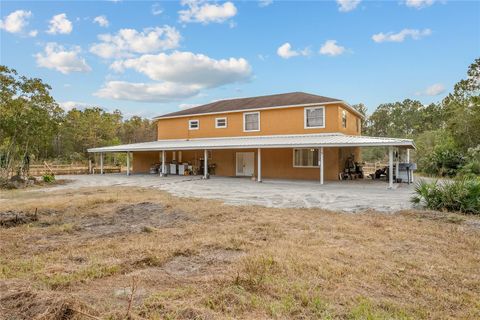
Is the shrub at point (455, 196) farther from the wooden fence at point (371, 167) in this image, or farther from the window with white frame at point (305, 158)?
the wooden fence at point (371, 167)

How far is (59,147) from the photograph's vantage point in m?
40.0

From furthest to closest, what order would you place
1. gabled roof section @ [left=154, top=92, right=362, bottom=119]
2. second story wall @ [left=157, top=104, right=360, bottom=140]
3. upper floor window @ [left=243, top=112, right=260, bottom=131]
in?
1. upper floor window @ [left=243, top=112, right=260, bottom=131]
2. gabled roof section @ [left=154, top=92, right=362, bottom=119]
3. second story wall @ [left=157, top=104, right=360, bottom=140]

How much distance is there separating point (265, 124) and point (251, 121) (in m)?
1.16

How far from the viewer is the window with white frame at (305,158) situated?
62.3ft

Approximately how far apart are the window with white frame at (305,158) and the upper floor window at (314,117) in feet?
5.27

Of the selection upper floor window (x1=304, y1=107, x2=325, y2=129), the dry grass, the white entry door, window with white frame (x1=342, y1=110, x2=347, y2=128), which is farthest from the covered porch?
the dry grass

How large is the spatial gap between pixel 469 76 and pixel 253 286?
28.8 meters

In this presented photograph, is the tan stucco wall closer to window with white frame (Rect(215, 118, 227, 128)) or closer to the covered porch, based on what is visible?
the covered porch

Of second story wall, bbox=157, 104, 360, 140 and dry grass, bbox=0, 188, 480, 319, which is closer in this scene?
dry grass, bbox=0, 188, 480, 319

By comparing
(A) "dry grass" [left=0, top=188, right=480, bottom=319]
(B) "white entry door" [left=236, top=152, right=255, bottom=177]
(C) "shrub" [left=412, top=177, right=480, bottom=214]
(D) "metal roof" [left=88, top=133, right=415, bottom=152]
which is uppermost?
(D) "metal roof" [left=88, top=133, right=415, bottom=152]

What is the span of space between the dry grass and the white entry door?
528 inches

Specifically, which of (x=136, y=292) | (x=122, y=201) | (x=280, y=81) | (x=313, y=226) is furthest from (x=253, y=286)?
(x=280, y=81)

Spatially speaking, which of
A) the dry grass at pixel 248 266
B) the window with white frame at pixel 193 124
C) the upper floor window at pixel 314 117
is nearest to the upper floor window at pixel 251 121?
the upper floor window at pixel 314 117

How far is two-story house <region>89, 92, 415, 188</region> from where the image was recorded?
18.6 meters
